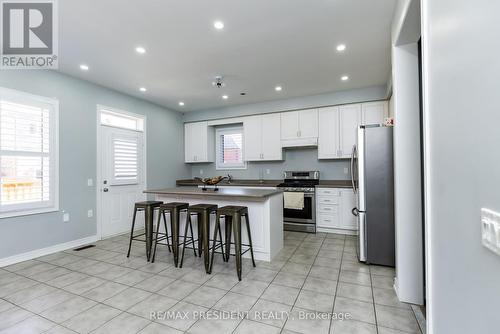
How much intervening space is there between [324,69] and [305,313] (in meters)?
3.39

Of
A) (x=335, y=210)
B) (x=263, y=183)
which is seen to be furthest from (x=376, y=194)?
(x=263, y=183)

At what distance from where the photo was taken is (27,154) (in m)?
3.32

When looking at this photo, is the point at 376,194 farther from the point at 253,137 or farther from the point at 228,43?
the point at 253,137

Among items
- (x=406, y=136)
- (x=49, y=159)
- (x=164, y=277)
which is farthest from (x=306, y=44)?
(x=49, y=159)

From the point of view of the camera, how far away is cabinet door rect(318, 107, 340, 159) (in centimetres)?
478

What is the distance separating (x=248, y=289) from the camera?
2428 mm

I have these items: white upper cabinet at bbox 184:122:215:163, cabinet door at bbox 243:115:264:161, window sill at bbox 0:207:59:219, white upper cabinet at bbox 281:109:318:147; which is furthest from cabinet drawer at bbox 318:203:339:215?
window sill at bbox 0:207:59:219

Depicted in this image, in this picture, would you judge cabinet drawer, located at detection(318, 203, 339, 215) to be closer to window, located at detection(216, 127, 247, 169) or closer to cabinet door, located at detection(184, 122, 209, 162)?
window, located at detection(216, 127, 247, 169)

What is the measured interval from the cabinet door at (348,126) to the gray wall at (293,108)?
16 cm

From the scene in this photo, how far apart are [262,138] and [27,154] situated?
4128 millimetres

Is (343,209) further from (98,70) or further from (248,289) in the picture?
(98,70)

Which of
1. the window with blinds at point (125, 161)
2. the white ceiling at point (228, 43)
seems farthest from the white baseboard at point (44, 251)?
the white ceiling at point (228, 43)

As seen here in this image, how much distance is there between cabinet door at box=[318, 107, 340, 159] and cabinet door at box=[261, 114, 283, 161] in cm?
91

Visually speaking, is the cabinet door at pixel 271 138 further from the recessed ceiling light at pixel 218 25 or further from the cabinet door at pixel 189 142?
the recessed ceiling light at pixel 218 25
